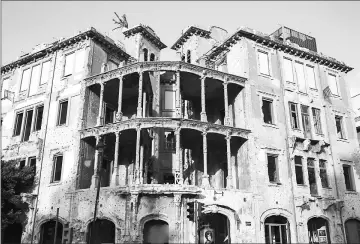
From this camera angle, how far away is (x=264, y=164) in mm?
22531

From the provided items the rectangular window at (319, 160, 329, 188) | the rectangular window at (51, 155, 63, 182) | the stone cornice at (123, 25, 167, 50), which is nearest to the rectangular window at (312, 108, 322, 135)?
the rectangular window at (319, 160, 329, 188)

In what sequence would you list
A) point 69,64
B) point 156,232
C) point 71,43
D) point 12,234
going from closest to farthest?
point 156,232
point 12,234
point 69,64
point 71,43

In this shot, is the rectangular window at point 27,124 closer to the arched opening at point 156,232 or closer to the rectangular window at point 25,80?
the rectangular window at point 25,80

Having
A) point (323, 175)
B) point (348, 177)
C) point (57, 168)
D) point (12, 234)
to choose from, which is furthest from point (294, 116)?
point (12, 234)

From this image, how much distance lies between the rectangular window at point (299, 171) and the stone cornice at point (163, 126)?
4.43 meters

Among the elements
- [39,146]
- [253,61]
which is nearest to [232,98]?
[253,61]

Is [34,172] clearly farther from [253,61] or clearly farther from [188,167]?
[253,61]

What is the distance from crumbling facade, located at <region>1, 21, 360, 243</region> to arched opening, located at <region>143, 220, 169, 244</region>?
0.06m

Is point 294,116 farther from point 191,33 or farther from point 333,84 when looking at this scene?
point 191,33

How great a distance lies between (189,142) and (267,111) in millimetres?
6187

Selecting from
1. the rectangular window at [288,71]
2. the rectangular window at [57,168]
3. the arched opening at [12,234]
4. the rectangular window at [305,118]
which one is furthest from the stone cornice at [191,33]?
the arched opening at [12,234]

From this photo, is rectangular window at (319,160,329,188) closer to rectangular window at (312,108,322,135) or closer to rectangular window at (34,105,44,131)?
rectangular window at (312,108,322,135)

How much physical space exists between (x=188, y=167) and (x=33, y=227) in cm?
1125

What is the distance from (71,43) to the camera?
85.3 ft
